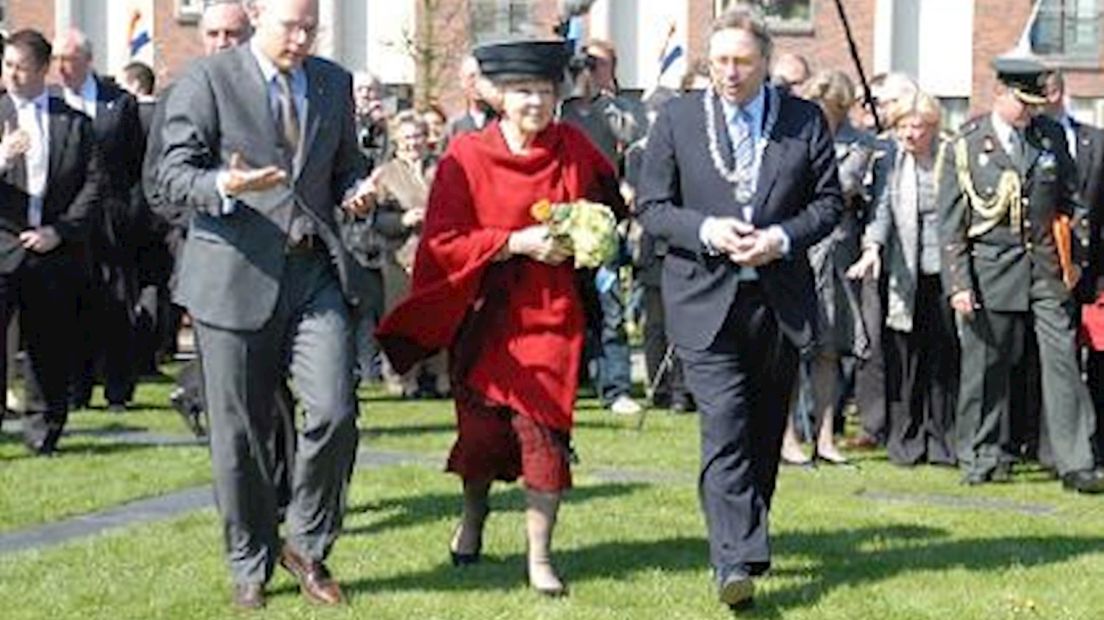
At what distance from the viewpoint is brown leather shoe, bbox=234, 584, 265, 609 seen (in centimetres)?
811

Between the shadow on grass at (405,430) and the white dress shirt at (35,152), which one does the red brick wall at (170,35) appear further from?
the white dress shirt at (35,152)

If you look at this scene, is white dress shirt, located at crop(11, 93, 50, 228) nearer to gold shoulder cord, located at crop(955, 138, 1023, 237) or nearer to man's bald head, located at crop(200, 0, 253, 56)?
man's bald head, located at crop(200, 0, 253, 56)

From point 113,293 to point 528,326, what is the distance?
24.5 ft

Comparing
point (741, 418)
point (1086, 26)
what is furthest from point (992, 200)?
point (1086, 26)

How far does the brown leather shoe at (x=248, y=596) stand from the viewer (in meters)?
8.11

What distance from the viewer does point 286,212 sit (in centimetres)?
800

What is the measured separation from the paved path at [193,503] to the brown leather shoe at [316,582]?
173 cm

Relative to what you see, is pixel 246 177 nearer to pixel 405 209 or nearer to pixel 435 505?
pixel 435 505

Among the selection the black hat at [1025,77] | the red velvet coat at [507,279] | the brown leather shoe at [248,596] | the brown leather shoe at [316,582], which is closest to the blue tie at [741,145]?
the red velvet coat at [507,279]

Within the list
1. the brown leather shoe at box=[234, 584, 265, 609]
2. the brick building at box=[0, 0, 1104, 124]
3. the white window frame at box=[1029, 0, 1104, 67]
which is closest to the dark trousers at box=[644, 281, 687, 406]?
the brown leather shoe at box=[234, 584, 265, 609]

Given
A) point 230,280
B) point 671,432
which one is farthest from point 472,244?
point 671,432

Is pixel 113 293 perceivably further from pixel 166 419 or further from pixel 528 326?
pixel 528 326

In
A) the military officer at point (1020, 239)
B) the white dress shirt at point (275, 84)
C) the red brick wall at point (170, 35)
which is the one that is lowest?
the military officer at point (1020, 239)

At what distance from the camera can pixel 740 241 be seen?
8.14m
